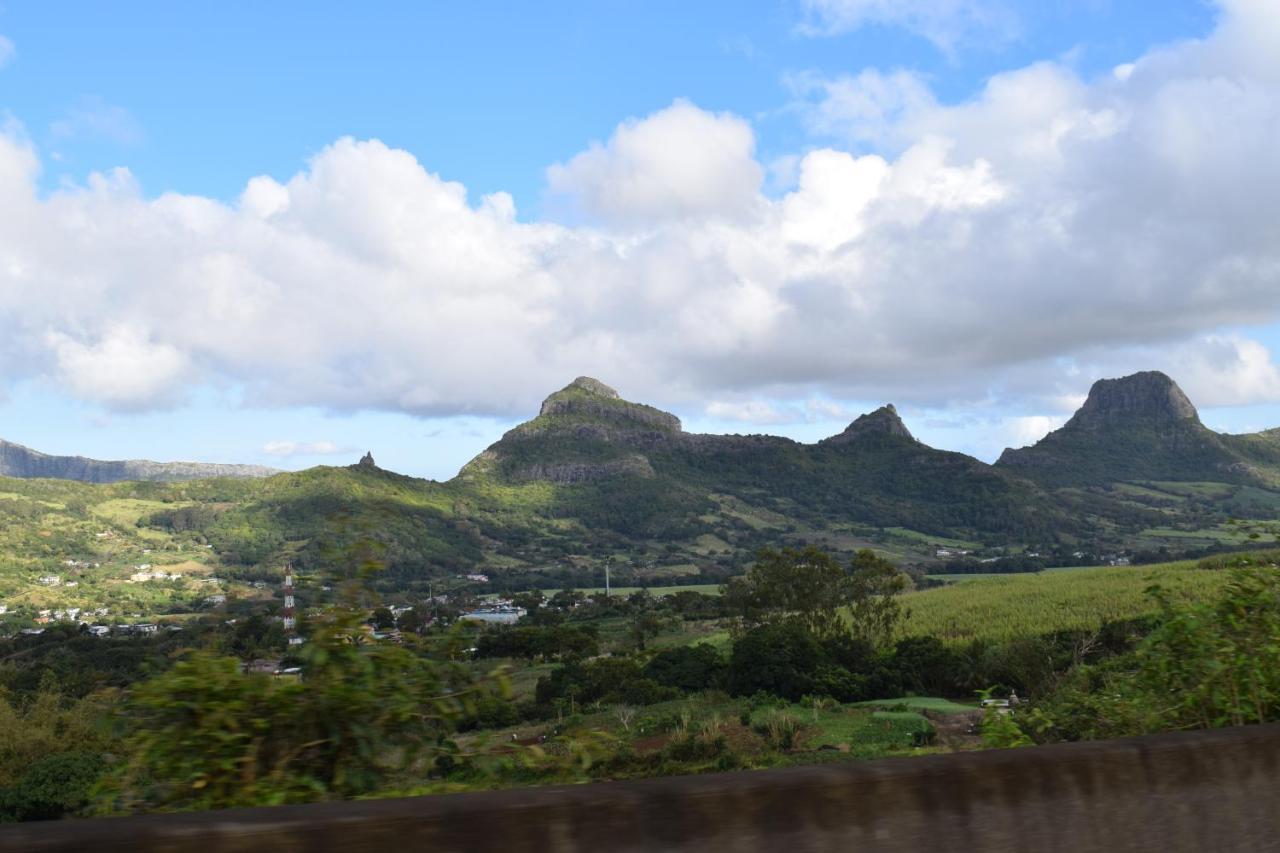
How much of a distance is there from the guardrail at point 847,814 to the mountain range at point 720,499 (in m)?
97.4

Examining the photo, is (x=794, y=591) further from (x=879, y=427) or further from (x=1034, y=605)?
(x=879, y=427)

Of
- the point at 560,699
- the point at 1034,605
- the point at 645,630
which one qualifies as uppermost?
the point at 1034,605

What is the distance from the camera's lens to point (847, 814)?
2449 mm

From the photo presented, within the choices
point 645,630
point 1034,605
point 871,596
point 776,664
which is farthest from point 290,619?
point 645,630

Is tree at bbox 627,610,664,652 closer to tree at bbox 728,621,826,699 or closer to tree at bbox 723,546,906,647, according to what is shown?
tree at bbox 723,546,906,647

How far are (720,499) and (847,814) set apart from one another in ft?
540

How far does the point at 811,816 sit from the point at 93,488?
6122 inches

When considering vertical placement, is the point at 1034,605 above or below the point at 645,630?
above

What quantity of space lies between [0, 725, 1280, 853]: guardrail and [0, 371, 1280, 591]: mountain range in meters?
97.4

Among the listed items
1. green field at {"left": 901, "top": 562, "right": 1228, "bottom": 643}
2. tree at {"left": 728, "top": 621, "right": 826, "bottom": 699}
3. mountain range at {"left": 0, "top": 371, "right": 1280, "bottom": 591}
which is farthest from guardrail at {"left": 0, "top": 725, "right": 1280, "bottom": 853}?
mountain range at {"left": 0, "top": 371, "right": 1280, "bottom": 591}

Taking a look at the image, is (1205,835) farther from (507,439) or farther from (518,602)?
(507,439)

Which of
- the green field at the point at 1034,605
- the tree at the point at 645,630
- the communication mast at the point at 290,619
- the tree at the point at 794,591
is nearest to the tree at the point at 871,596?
the tree at the point at 794,591

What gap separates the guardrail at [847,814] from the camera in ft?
6.75

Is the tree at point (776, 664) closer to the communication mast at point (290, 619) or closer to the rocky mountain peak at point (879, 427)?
the communication mast at point (290, 619)
